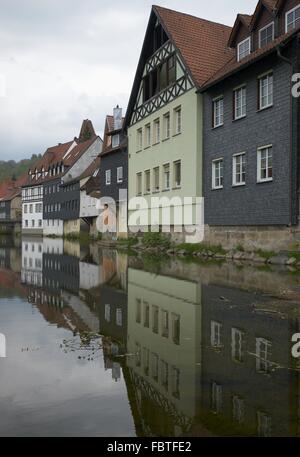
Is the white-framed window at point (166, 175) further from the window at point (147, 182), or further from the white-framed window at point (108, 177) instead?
the white-framed window at point (108, 177)

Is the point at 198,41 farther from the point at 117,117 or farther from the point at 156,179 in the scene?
the point at 117,117

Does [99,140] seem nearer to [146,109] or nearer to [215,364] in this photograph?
[146,109]

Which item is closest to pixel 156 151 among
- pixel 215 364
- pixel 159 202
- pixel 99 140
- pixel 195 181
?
pixel 159 202

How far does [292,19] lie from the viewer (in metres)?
20.8

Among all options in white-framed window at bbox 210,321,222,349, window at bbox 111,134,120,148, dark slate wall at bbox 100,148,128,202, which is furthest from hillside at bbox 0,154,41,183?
white-framed window at bbox 210,321,222,349

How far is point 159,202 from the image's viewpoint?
32.5 m

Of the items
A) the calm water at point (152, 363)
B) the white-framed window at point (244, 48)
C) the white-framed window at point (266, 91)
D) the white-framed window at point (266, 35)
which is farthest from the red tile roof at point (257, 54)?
the calm water at point (152, 363)

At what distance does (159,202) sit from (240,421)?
2856 centimetres

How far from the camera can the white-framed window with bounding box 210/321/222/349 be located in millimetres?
6784

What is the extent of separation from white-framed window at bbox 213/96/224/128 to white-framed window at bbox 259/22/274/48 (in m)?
3.42

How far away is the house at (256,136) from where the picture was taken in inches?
781

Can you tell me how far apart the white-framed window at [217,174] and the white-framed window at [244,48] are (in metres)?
5.16

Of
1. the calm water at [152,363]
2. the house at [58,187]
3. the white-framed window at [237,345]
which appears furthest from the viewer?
the house at [58,187]

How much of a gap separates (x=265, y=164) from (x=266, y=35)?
614 cm
